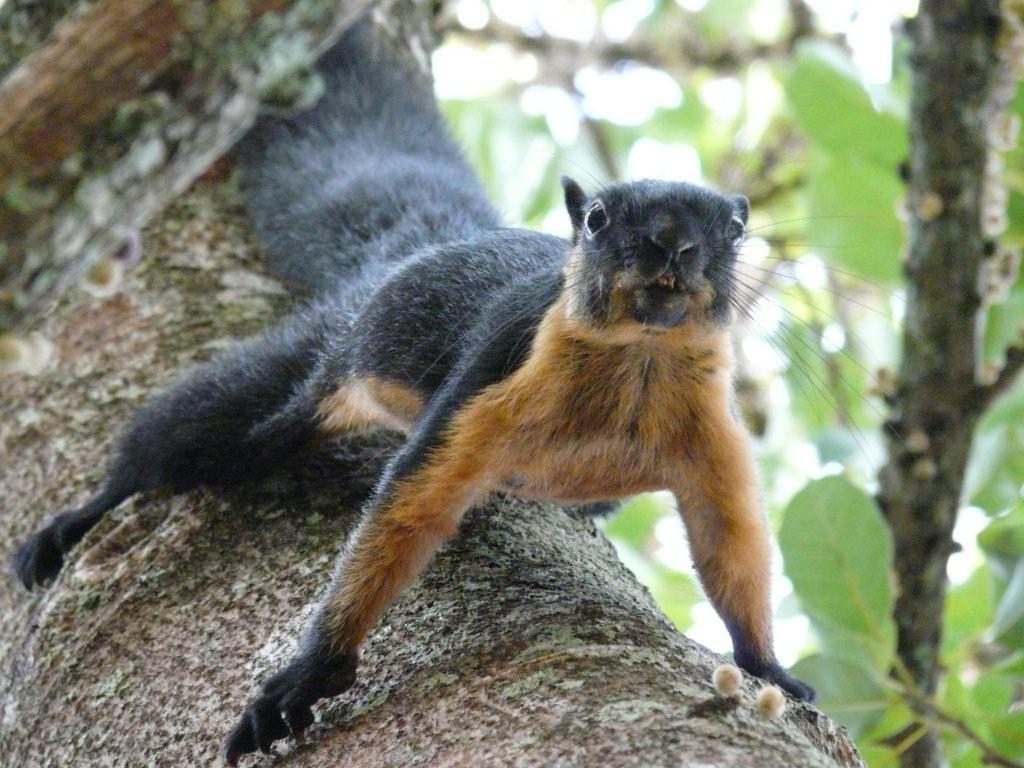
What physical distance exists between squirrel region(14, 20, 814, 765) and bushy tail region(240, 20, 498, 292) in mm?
31

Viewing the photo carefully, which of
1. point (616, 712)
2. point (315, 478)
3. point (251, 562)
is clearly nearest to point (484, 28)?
point (315, 478)

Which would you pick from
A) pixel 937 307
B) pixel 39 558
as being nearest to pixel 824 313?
pixel 937 307

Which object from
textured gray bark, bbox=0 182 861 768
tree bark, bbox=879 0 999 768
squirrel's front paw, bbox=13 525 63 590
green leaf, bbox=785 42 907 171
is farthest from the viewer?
green leaf, bbox=785 42 907 171

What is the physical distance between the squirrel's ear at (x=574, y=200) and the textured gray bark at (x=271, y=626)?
2.59ft

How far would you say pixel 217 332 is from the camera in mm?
3668

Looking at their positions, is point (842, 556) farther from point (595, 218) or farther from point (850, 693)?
point (595, 218)

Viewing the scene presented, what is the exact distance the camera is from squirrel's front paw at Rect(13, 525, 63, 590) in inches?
122

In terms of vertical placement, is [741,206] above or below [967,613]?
above

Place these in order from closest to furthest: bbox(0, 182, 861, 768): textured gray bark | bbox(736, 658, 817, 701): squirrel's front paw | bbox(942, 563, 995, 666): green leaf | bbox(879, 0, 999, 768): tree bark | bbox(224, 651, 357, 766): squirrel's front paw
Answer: bbox(0, 182, 861, 768): textured gray bark
bbox(224, 651, 357, 766): squirrel's front paw
bbox(736, 658, 817, 701): squirrel's front paw
bbox(879, 0, 999, 768): tree bark
bbox(942, 563, 995, 666): green leaf

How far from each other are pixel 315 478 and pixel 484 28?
13.9 feet

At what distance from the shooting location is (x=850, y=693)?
3438mm

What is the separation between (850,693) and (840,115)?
1.84 metres

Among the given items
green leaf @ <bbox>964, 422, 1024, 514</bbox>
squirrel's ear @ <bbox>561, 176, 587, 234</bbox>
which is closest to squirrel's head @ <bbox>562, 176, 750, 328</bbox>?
squirrel's ear @ <bbox>561, 176, 587, 234</bbox>

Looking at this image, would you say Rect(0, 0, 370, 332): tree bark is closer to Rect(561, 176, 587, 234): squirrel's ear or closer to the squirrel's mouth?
the squirrel's mouth
